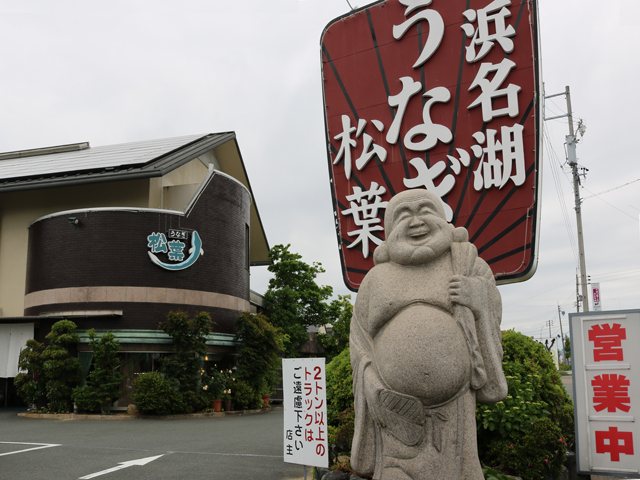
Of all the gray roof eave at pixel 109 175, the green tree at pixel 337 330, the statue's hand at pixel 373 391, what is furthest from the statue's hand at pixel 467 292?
the green tree at pixel 337 330

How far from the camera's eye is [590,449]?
635cm

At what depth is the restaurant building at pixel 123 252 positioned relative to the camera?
60.0ft

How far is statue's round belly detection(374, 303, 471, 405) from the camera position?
3.79 m

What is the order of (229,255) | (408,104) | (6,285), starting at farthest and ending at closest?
(6,285), (229,255), (408,104)

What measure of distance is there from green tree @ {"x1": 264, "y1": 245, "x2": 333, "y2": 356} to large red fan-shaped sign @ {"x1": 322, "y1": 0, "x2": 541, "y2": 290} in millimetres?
18310

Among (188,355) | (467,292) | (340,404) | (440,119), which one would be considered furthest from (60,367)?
(467,292)

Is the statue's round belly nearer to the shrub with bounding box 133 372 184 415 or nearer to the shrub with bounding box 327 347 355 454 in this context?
the shrub with bounding box 327 347 355 454

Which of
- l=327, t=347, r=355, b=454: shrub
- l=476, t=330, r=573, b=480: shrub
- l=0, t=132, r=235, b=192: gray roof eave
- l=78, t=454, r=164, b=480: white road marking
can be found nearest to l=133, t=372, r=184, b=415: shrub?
l=78, t=454, r=164, b=480: white road marking

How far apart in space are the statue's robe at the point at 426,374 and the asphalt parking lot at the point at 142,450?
4654 millimetres

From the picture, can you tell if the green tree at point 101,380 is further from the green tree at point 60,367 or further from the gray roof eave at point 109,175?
the gray roof eave at point 109,175

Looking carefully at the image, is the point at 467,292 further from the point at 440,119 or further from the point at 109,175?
the point at 109,175

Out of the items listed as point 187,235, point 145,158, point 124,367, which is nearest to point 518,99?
point 187,235

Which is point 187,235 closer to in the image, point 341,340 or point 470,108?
point 341,340

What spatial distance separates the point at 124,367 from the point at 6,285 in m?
8.03
